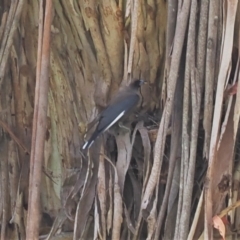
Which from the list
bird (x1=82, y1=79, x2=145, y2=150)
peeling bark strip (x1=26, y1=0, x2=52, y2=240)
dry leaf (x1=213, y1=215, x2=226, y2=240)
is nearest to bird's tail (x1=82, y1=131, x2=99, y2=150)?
bird (x1=82, y1=79, x2=145, y2=150)

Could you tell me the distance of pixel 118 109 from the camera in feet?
6.52

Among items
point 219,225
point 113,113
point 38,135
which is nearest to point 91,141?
point 113,113

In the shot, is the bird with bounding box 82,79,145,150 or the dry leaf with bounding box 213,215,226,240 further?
the bird with bounding box 82,79,145,150

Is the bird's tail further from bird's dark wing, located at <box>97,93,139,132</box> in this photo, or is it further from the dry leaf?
the dry leaf

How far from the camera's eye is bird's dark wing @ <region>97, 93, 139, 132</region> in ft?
6.30

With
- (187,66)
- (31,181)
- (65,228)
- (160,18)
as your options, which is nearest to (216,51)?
(187,66)

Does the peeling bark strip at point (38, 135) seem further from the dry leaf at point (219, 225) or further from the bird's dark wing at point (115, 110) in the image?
the dry leaf at point (219, 225)

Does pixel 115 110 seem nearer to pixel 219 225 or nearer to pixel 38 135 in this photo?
pixel 38 135

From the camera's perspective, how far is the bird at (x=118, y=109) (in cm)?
190

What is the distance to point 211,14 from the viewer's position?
5.62 ft

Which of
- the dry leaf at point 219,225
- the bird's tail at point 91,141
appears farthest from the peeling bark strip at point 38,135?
the dry leaf at point 219,225

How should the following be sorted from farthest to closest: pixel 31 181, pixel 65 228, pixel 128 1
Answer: pixel 65 228 → pixel 128 1 → pixel 31 181

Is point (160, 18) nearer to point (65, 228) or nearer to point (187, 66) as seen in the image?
point (187, 66)

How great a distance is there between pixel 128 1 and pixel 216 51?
34 centimetres
